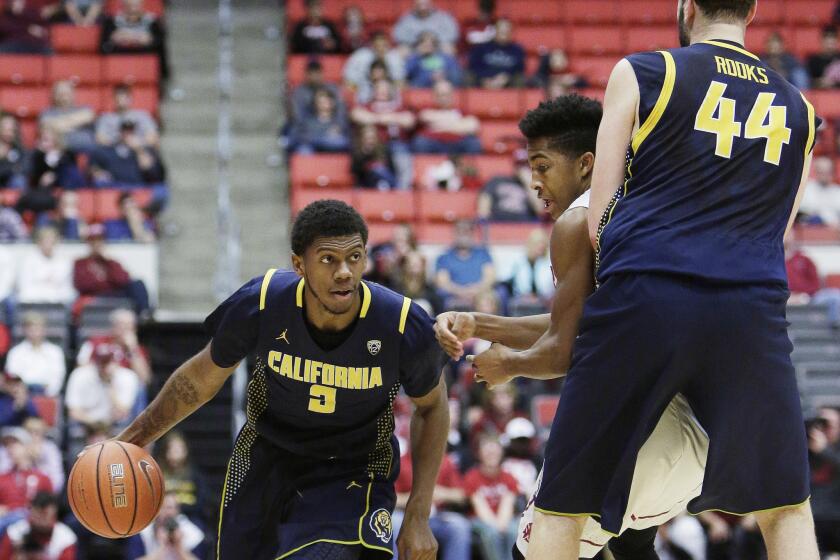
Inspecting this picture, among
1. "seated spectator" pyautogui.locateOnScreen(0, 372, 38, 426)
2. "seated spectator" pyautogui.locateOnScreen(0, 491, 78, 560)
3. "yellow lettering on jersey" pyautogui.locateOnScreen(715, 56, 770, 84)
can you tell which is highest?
"yellow lettering on jersey" pyautogui.locateOnScreen(715, 56, 770, 84)

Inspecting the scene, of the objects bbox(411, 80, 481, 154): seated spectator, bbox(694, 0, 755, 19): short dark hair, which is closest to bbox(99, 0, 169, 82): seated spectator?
bbox(411, 80, 481, 154): seated spectator

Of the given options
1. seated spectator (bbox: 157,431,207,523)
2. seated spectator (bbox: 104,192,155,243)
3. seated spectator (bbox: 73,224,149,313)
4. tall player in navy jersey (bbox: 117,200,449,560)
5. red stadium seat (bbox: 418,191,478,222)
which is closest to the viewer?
tall player in navy jersey (bbox: 117,200,449,560)

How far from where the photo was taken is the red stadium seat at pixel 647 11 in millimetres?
16422

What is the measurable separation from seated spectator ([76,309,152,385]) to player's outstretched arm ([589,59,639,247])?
24.5 feet

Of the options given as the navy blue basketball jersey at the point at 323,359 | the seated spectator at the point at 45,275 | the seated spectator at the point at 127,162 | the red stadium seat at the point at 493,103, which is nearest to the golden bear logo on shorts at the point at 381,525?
the navy blue basketball jersey at the point at 323,359

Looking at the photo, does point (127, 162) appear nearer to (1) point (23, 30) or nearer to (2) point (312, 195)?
(2) point (312, 195)

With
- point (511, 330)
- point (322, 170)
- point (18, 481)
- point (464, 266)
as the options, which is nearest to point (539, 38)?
point (322, 170)

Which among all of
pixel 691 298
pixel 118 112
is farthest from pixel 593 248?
pixel 118 112

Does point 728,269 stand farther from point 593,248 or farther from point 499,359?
point 499,359

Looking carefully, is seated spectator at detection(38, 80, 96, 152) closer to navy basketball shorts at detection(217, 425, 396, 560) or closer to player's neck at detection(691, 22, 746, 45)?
navy basketball shorts at detection(217, 425, 396, 560)

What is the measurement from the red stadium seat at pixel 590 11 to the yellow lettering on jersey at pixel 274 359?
1210 centimetres

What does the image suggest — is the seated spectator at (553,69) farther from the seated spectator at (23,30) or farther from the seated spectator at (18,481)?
the seated spectator at (18,481)

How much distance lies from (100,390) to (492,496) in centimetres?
338

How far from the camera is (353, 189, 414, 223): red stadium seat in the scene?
514 inches
